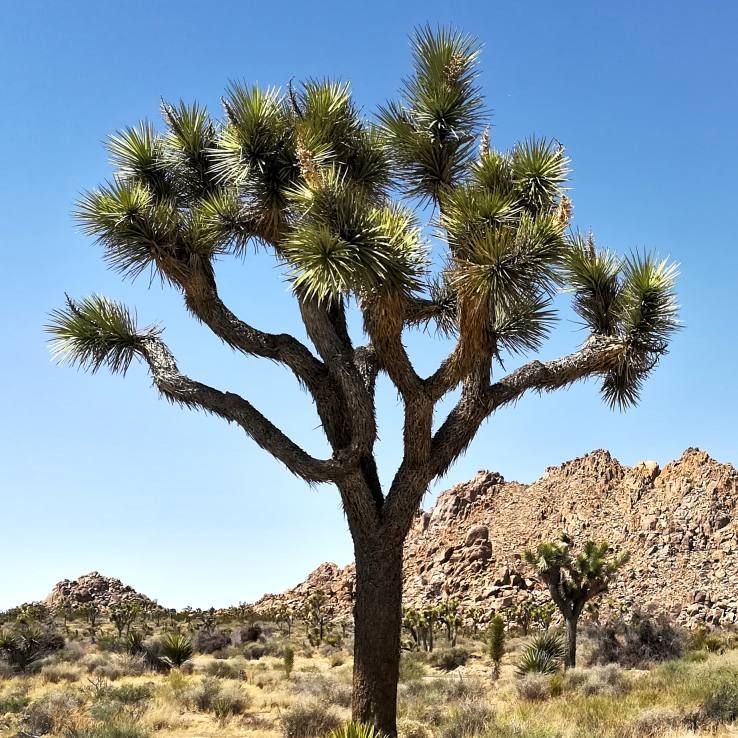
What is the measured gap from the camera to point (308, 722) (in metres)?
11.0

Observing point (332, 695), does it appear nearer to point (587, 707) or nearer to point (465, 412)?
point (587, 707)

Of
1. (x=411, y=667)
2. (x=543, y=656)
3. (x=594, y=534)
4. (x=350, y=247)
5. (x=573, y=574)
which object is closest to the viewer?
(x=350, y=247)

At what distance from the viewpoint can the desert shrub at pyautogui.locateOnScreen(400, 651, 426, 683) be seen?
61.3ft

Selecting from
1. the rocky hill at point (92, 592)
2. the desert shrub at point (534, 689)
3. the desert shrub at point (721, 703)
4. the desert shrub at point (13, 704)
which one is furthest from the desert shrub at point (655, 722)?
the rocky hill at point (92, 592)

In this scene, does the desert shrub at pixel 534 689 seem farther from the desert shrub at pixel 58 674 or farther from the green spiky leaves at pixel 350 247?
the desert shrub at pixel 58 674

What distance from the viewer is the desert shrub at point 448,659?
2478cm

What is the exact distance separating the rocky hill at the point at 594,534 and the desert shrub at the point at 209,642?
54.8 feet

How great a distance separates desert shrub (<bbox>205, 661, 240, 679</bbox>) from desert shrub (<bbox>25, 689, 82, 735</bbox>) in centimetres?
657

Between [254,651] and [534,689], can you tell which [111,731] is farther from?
[254,651]

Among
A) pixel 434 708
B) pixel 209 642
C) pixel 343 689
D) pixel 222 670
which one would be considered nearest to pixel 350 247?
pixel 434 708

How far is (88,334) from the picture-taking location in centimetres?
1073

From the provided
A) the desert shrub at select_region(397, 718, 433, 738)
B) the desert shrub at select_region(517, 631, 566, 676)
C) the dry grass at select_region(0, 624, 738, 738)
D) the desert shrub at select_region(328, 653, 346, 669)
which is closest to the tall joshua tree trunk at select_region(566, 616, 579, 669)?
the desert shrub at select_region(517, 631, 566, 676)

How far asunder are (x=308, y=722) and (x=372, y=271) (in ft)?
19.9

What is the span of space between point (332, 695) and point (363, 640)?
Answer: 15.1 feet
